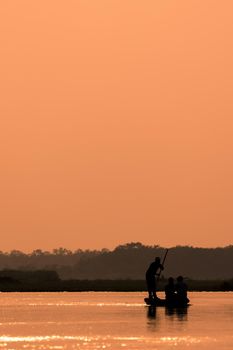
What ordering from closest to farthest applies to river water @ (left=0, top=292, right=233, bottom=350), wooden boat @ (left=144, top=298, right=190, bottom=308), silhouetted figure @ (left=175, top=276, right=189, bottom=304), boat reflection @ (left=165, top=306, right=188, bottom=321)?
river water @ (left=0, top=292, right=233, bottom=350) < boat reflection @ (left=165, top=306, right=188, bottom=321) < wooden boat @ (left=144, top=298, right=190, bottom=308) < silhouetted figure @ (left=175, top=276, right=189, bottom=304)

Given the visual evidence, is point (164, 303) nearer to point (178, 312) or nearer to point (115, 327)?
point (178, 312)

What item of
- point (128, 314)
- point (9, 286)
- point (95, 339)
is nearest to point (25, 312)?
point (128, 314)

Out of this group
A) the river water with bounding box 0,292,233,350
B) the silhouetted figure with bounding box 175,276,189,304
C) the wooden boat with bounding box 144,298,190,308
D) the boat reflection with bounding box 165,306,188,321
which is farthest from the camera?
the silhouetted figure with bounding box 175,276,189,304

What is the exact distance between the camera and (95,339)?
111 ft

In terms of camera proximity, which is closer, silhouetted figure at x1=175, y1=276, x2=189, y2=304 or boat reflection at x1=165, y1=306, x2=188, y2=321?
boat reflection at x1=165, y1=306, x2=188, y2=321

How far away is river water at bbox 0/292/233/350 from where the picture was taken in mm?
32312

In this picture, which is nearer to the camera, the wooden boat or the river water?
the river water

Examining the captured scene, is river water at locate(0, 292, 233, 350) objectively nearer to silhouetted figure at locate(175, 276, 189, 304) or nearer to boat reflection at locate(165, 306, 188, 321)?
boat reflection at locate(165, 306, 188, 321)

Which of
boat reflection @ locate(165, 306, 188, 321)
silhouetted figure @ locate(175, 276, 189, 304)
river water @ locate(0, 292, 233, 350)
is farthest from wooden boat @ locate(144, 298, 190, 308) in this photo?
river water @ locate(0, 292, 233, 350)

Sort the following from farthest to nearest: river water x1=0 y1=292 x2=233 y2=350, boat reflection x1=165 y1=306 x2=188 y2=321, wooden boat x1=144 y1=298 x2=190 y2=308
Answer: wooden boat x1=144 y1=298 x2=190 y2=308 < boat reflection x1=165 y1=306 x2=188 y2=321 < river water x1=0 y1=292 x2=233 y2=350

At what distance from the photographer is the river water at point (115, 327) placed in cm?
3231

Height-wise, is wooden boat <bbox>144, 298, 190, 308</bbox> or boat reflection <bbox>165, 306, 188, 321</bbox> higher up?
wooden boat <bbox>144, 298, 190, 308</bbox>

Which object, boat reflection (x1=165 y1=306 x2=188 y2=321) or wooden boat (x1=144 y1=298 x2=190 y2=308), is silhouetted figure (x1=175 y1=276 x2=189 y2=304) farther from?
boat reflection (x1=165 y1=306 x2=188 y2=321)

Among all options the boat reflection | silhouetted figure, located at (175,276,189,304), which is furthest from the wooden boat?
the boat reflection
